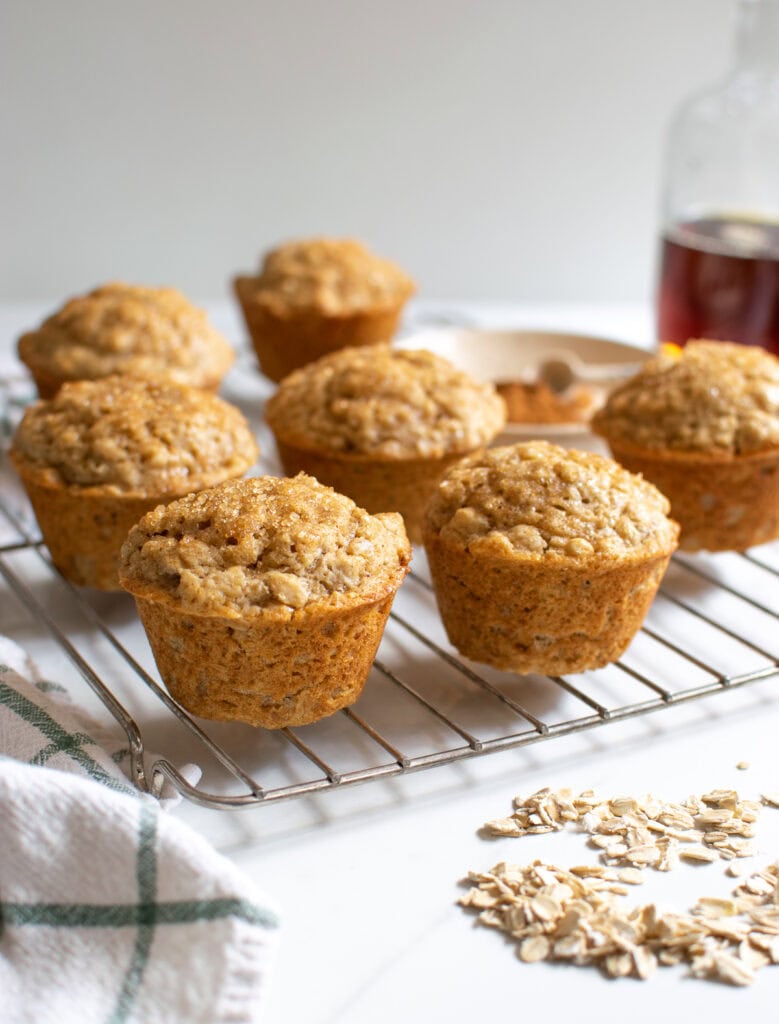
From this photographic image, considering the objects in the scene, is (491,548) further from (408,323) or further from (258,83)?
(258,83)

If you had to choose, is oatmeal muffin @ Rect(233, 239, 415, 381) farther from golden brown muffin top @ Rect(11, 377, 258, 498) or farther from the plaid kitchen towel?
the plaid kitchen towel

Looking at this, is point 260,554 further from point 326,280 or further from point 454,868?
point 326,280

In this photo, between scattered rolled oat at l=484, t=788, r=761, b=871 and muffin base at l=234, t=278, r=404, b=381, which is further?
muffin base at l=234, t=278, r=404, b=381

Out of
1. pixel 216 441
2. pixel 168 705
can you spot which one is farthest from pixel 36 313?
pixel 168 705

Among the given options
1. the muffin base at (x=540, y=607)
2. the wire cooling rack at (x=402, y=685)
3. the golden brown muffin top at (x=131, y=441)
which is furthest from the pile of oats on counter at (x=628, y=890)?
the golden brown muffin top at (x=131, y=441)

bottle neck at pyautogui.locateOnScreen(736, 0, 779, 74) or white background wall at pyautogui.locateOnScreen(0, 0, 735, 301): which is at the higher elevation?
bottle neck at pyautogui.locateOnScreen(736, 0, 779, 74)

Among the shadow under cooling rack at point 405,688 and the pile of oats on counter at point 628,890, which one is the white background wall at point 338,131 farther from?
the pile of oats on counter at point 628,890

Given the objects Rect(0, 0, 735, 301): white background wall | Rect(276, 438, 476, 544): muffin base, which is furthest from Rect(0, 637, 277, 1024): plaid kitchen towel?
Rect(0, 0, 735, 301): white background wall

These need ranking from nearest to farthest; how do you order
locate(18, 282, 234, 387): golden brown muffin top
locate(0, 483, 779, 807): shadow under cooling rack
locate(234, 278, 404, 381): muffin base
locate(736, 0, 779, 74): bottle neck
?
1. locate(0, 483, 779, 807): shadow under cooling rack
2. locate(18, 282, 234, 387): golden brown muffin top
3. locate(234, 278, 404, 381): muffin base
4. locate(736, 0, 779, 74): bottle neck
